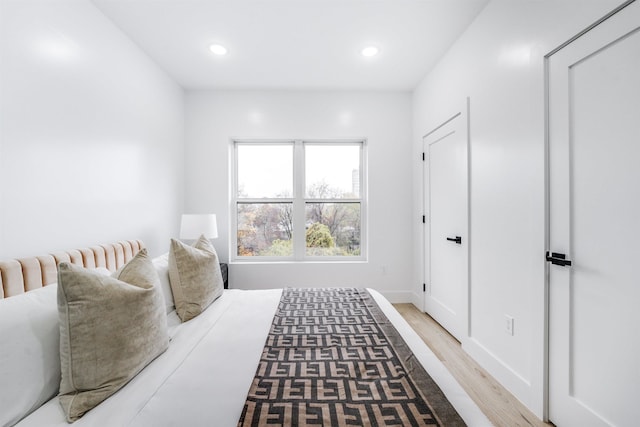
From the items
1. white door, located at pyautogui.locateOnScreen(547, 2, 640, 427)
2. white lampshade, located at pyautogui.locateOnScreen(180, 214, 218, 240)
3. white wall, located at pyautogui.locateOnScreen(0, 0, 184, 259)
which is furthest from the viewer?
white lampshade, located at pyautogui.locateOnScreen(180, 214, 218, 240)

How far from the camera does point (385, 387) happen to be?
3.25 ft

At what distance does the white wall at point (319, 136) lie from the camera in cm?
362

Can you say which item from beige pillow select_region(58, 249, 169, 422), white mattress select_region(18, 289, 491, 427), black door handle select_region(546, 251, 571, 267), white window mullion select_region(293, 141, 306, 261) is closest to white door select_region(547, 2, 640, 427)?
black door handle select_region(546, 251, 571, 267)

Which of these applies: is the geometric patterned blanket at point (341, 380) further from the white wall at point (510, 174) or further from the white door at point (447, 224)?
the white door at point (447, 224)

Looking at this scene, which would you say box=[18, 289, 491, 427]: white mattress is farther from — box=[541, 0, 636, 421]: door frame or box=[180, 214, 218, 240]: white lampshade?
box=[180, 214, 218, 240]: white lampshade

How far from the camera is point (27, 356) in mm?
950

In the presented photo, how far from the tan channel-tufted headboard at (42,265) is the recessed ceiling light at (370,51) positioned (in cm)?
266

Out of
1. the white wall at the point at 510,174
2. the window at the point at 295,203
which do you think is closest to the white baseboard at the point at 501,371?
the white wall at the point at 510,174

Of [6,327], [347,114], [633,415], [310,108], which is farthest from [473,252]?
[6,327]

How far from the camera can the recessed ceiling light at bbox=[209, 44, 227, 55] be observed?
8.75 ft

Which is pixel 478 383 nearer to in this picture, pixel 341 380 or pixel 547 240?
pixel 547 240

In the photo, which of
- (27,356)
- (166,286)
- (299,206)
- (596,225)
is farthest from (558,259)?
(299,206)

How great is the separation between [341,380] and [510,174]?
67.9 inches

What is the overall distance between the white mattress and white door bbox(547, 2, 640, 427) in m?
0.86
